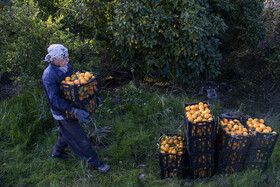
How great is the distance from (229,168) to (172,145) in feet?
2.74

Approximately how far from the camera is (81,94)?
10.7ft

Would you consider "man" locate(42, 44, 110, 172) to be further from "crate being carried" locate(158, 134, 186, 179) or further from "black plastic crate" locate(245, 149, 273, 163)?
"black plastic crate" locate(245, 149, 273, 163)

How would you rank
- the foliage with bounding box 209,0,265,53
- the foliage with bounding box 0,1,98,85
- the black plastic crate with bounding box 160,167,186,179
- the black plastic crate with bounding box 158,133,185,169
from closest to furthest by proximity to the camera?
1. the black plastic crate with bounding box 158,133,185,169
2. the black plastic crate with bounding box 160,167,186,179
3. the foliage with bounding box 0,1,98,85
4. the foliage with bounding box 209,0,265,53

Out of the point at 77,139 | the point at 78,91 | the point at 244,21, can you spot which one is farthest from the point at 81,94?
the point at 244,21

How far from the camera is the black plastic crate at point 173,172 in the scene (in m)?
3.49

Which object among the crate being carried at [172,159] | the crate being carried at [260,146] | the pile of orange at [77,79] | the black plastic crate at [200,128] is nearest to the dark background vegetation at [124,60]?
the crate being carried at [260,146]

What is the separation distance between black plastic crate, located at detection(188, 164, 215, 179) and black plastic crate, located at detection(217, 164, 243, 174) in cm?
9

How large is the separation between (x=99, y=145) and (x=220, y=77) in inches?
173

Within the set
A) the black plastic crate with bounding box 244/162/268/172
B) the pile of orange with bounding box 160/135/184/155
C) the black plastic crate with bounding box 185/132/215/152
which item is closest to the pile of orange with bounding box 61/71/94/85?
the pile of orange with bounding box 160/135/184/155

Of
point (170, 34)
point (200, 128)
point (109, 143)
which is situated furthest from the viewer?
point (170, 34)

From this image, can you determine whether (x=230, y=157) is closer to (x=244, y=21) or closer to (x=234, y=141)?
(x=234, y=141)

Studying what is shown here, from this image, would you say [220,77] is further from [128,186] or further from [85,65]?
[128,186]

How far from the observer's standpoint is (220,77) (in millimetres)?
7262

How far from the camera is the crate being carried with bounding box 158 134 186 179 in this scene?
133 inches
